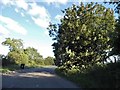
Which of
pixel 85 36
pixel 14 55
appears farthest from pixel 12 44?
pixel 85 36

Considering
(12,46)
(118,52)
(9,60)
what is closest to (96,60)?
(118,52)

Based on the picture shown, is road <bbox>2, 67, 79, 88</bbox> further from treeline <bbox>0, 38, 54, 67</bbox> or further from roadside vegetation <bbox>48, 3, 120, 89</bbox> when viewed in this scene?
treeline <bbox>0, 38, 54, 67</bbox>

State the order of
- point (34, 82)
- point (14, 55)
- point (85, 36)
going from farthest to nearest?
point (14, 55), point (85, 36), point (34, 82)

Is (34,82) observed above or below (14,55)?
below

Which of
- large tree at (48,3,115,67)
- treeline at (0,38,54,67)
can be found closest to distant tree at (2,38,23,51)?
treeline at (0,38,54,67)

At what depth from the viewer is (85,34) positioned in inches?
2015

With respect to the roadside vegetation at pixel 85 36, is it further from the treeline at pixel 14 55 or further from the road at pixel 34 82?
the treeline at pixel 14 55

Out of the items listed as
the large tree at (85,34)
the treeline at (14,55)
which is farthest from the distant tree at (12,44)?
the large tree at (85,34)

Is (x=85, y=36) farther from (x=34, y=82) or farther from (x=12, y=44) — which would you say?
(x=12, y=44)

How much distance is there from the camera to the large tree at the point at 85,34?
50656mm

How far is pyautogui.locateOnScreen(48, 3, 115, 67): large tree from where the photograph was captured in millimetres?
50656

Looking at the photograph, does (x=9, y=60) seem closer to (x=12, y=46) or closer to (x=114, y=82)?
(x=12, y=46)

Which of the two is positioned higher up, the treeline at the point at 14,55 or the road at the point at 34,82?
the treeline at the point at 14,55

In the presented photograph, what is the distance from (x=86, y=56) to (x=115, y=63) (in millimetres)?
22557
